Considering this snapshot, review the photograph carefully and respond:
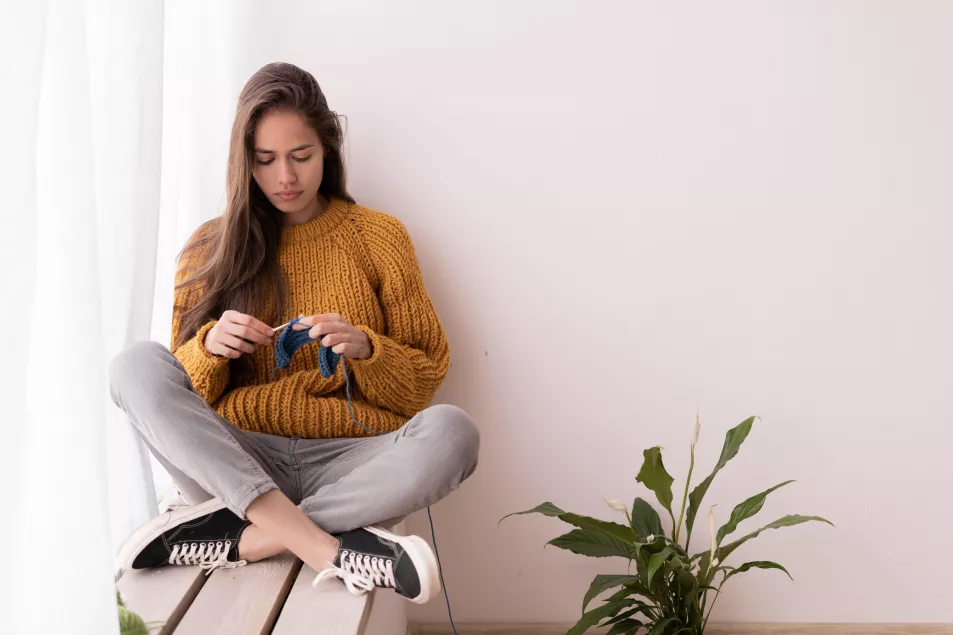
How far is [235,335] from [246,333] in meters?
0.03

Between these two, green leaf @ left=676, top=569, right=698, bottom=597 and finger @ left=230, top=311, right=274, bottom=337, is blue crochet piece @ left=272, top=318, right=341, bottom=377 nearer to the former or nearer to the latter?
finger @ left=230, top=311, right=274, bottom=337

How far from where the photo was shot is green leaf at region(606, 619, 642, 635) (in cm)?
170

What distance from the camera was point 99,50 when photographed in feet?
3.98

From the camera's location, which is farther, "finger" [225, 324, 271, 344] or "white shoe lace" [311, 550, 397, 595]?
"finger" [225, 324, 271, 344]

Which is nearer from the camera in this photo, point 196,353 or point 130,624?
point 130,624

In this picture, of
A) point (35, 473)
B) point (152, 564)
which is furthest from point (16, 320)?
point (152, 564)

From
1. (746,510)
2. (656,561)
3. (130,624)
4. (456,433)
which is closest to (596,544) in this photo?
(656,561)

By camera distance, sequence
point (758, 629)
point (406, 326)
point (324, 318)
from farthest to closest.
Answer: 1. point (758, 629)
2. point (406, 326)
3. point (324, 318)

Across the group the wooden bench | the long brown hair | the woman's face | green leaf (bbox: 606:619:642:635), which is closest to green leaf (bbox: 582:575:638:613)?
green leaf (bbox: 606:619:642:635)

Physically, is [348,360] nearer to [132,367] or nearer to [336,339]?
[336,339]

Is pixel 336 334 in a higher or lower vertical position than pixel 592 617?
higher

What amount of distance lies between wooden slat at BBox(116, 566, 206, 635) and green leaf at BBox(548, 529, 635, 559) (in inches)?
26.5

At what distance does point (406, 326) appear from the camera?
1.66 meters

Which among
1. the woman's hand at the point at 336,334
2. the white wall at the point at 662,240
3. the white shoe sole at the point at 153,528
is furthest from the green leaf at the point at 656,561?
the white shoe sole at the point at 153,528
